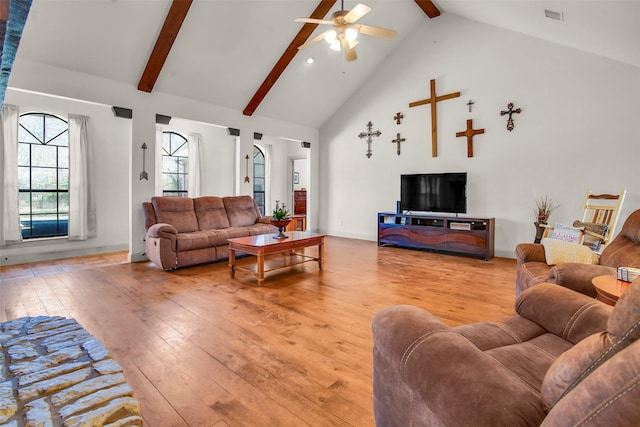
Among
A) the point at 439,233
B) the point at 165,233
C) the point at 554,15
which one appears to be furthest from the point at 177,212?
the point at 554,15

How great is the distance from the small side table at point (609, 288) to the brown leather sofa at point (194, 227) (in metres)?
4.33

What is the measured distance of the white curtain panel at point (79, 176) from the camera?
5492mm

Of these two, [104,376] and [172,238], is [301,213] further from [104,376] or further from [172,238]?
[104,376]

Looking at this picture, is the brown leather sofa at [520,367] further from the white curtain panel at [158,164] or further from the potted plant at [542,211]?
the white curtain panel at [158,164]

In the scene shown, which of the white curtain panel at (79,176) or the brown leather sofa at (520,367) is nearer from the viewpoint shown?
the brown leather sofa at (520,367)

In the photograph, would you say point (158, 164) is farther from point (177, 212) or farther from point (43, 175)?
point (177, 212)

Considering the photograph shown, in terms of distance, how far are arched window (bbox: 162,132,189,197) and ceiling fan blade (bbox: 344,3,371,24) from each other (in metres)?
5.06

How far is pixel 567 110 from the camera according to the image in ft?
15.2

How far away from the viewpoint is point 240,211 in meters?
5.86

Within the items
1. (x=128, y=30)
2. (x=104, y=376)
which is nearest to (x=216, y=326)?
(x=104, y=376)

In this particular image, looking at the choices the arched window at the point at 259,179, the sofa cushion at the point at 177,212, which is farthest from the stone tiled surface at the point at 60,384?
the arched window at the point at 259,179

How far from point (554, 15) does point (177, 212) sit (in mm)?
5704

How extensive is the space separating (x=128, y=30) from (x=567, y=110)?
6245mm

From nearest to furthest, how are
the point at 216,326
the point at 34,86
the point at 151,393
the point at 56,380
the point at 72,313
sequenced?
the point at 56,380 < the point at 151,393 < the point at 216,326 < the point at 72,313 < the point at 34,86
